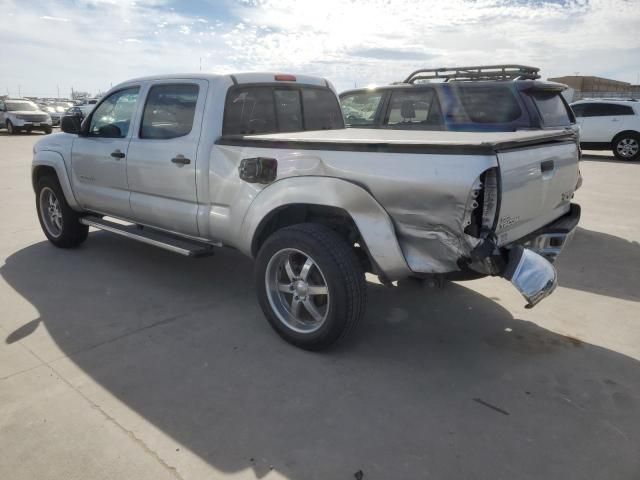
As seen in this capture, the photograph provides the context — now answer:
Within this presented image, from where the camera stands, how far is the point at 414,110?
23.1ft

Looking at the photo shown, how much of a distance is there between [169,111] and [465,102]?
404cm

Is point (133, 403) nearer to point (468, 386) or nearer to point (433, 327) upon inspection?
point (468, 386)

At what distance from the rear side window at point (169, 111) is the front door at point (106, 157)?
223 mm

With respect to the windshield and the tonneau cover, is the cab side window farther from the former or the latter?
the windshield

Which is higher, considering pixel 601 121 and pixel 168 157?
pixel 601 121

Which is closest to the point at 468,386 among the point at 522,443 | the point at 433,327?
the point at 522,443

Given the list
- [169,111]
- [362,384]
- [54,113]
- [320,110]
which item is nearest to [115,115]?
[169,111]

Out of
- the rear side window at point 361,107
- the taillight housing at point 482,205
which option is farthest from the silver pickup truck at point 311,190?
the rear side window at point 361,107

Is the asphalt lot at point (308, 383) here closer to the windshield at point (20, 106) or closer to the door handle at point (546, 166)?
the door handle at point (546, 166)

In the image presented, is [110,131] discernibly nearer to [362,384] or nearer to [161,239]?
[161,239]

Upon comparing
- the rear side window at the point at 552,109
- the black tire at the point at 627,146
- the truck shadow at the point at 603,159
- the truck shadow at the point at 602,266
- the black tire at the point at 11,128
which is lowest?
the black tire at the point at 11,128

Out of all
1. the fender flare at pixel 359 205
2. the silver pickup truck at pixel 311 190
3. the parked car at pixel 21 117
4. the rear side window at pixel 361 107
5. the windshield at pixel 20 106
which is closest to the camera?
the silver pickup truck at pixel 311 190

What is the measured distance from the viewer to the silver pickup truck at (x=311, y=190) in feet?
9.02

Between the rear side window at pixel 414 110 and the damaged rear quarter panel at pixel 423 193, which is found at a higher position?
the rear side window at pixel 414 110
